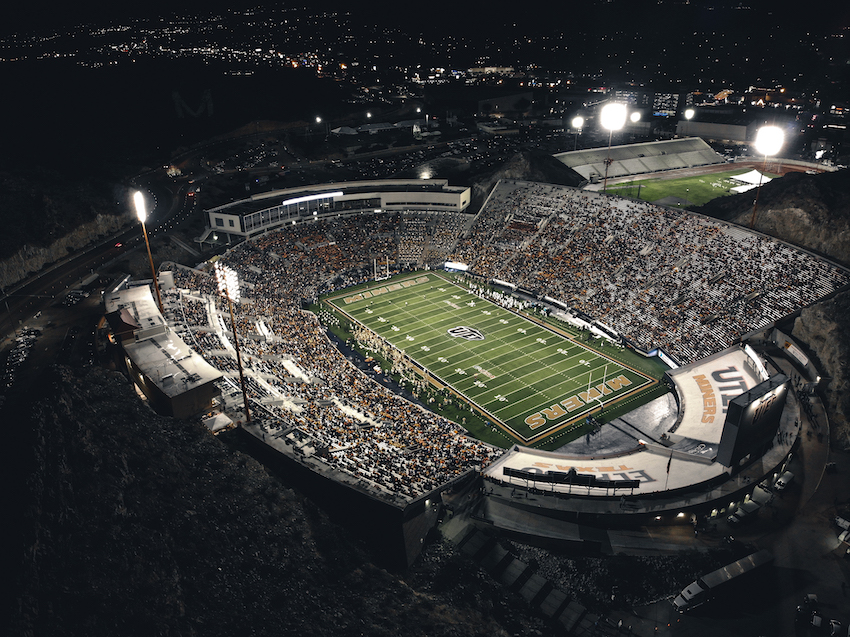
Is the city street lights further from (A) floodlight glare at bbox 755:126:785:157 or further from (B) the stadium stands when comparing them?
(A) floodlight glare at bbox 755:126:785:157

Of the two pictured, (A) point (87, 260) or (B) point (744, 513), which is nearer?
(B) point (744, 513)

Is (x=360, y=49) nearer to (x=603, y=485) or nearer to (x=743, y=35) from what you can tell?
(x=743, y=35)

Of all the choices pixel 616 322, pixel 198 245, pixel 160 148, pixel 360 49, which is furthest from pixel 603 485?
pixel 360 49

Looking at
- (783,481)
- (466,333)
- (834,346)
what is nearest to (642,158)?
(466,333)

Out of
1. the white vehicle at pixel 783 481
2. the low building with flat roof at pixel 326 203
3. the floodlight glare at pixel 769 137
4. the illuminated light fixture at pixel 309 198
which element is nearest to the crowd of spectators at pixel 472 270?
the low building with flat roof at pixel 326 203

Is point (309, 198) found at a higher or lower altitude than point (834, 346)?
higher

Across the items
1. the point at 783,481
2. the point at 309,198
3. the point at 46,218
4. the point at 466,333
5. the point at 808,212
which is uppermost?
the point at 808,212

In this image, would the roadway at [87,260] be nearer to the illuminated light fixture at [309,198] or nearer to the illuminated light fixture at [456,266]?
the illuminated light fixture at [309,198]

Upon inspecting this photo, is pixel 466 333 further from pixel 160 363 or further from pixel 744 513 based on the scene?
pixel 744 513
